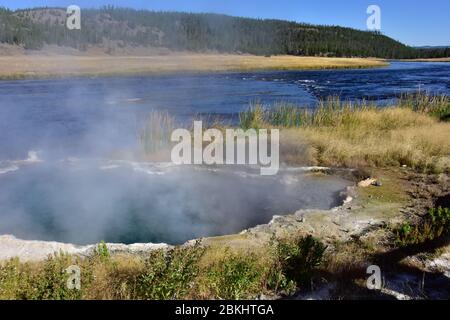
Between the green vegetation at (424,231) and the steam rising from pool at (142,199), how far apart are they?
6.84 ft

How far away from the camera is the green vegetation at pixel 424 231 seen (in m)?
6.07

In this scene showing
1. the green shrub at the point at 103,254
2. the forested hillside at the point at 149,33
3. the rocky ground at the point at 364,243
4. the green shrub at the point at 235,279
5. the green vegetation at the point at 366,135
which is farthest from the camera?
the forested hillside at the point at 149,33

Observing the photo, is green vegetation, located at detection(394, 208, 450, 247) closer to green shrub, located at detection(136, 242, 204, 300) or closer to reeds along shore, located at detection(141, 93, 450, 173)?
green shrub, located at detection(136, 242, 204, 300)

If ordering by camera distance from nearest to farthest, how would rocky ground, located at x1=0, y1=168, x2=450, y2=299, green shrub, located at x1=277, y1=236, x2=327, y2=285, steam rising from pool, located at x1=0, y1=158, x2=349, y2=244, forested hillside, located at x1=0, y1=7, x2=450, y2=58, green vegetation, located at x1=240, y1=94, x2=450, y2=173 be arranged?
rocky ground, located at x1=0, y1=168, x2=450, y2=299 → green shrub, located at x1=277, y1=236, x2=327, y2=285 → steam rising from pool, located at x1=0, y1=158, x2=349, y2=244 → green vegetation, located at x1=240, y1=94, x2=450, y2=173 → forested hillside, located at x1=0, y1=7, x2=450, y2=58

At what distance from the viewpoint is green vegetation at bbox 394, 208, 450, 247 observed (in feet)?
19.9

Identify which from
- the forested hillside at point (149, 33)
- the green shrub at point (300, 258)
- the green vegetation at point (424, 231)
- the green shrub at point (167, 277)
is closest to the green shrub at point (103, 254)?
the green shrub at point (167, 277)

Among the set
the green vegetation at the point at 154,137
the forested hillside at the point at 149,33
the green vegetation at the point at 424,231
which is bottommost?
the green vegetation at the point at 424,231

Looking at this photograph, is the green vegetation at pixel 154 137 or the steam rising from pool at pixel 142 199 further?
the green vegetation at pixel 154 137

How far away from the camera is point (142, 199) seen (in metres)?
8.86

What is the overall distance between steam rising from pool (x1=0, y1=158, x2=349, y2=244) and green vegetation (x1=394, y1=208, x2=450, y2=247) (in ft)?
6.84

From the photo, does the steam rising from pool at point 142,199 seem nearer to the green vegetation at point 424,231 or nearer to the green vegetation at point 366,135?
the green vegetation at point 366,135

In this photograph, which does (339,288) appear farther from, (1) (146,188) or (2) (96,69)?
(2) (96,69)

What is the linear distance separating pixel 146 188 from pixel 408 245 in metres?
5.23

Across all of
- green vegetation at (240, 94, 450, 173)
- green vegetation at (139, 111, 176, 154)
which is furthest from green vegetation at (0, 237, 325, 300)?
green vegetation at (139, 111, 176, 154)
